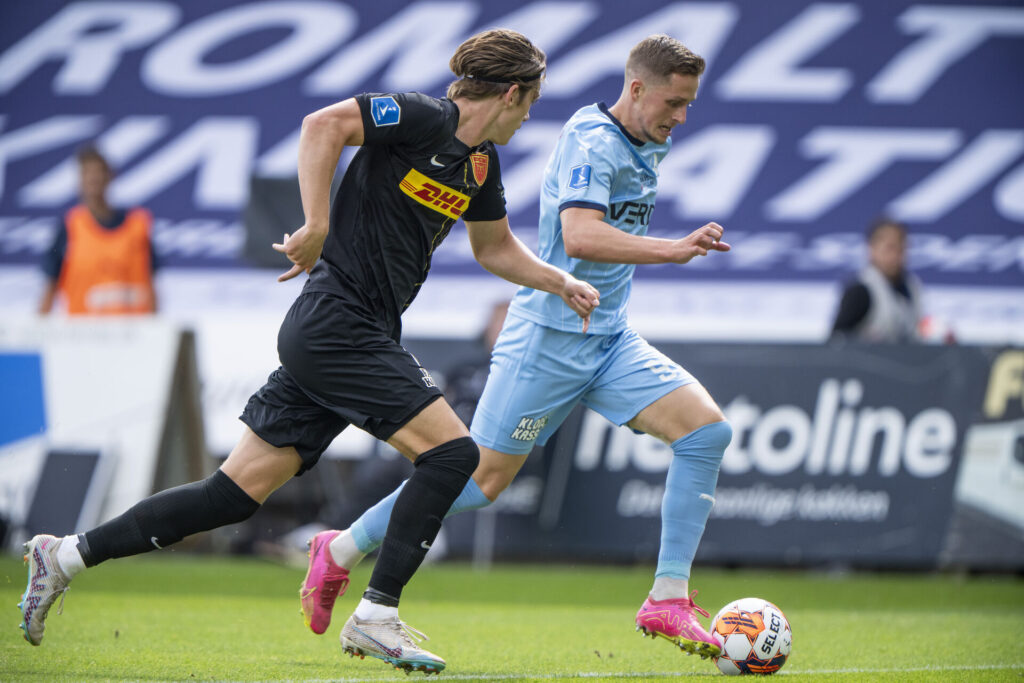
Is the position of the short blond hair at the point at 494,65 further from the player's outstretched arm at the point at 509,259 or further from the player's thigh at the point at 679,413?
the player's thigh at the point at 679,413

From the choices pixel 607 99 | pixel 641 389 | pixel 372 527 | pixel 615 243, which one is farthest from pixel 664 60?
pixel 607 99

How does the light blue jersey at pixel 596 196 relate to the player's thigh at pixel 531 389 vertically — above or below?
above

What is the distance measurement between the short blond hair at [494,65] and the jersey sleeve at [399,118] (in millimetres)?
213

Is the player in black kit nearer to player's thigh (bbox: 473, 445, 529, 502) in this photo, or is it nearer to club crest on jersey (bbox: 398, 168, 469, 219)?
club crest on jersey (bbox: 398, 168, 469, 219)

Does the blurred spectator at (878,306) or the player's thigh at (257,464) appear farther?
the blurred spectator at (878,306)

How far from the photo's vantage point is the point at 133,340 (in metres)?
9.48

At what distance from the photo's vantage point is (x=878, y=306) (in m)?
9.50

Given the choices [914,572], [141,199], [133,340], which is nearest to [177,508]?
[133,340]

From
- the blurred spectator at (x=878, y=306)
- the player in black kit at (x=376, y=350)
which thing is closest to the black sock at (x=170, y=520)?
the player in black kit at (x=376, y=350)

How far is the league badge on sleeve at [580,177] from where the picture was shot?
490 centimetres

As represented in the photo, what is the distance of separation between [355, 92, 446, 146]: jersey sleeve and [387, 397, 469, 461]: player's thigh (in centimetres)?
89

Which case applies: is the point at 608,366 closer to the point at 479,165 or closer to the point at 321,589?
the point at 479,165

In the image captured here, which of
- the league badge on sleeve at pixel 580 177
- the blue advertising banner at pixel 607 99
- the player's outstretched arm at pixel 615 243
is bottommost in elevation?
the player's outstretched arm at pixel 615 243

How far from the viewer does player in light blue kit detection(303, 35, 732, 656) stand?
16.3ft
